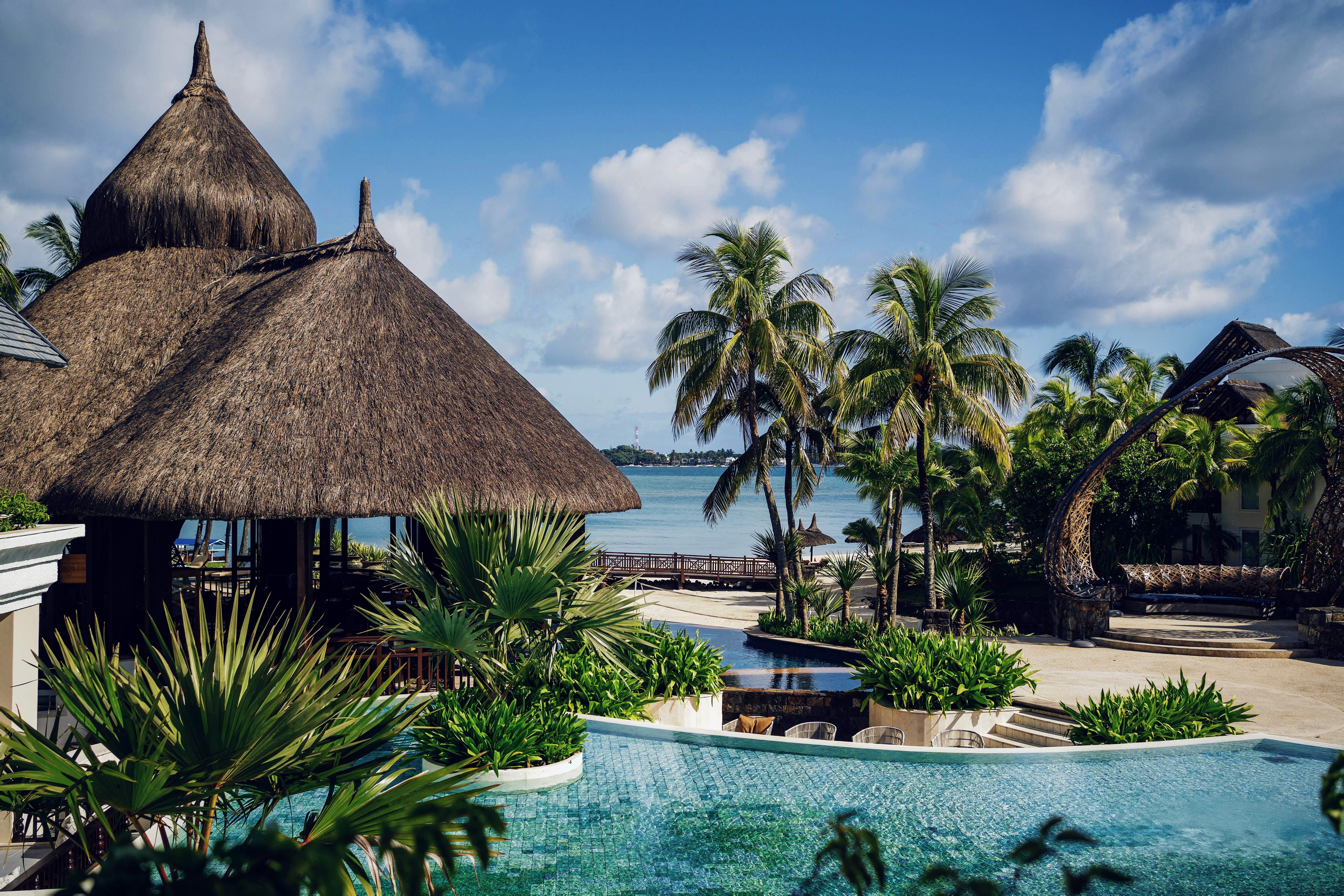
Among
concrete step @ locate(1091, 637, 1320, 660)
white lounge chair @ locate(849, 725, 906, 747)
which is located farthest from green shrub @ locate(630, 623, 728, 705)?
concrete step @ locate(1091, 637, 1320, 660)

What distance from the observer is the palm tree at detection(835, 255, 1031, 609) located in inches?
714

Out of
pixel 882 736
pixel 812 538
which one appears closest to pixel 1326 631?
pixel 882 736

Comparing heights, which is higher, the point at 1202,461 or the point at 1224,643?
the point at 1202,461

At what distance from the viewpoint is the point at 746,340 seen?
2112cm

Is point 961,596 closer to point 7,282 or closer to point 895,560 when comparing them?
point 895,560

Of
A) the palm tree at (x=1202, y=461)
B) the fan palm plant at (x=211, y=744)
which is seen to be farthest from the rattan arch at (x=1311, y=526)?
the fan palm plant at (x=211, y=744)

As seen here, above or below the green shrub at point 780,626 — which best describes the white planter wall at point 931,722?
above

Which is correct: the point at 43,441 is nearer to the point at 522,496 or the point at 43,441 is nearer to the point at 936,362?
the point at 522,496

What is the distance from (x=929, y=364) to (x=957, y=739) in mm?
9957

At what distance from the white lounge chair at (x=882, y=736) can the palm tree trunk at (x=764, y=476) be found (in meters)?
11.0

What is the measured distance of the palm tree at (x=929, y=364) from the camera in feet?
59.5

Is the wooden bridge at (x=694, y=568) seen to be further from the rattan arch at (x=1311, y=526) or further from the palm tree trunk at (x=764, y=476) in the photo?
the rattan arch at (x=1311, y=526)

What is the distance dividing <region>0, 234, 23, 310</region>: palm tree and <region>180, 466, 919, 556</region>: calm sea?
1758 centimetres

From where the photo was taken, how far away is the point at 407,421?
11.6m
